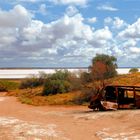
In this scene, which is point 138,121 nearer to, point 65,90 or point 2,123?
point 2,123

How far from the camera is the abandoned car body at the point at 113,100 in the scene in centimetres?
2772

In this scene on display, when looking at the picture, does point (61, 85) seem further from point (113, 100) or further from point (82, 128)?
point (82, 128)

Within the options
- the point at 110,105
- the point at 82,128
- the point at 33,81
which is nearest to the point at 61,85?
the point at 33,81

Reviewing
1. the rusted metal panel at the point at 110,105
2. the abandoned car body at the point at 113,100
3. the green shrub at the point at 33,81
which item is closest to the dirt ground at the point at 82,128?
the rusted metal panel at the point at 110,105

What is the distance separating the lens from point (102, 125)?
22.0 meters

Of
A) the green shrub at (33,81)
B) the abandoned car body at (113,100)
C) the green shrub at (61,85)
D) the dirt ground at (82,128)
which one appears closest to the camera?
the dirt ground at (82,128)

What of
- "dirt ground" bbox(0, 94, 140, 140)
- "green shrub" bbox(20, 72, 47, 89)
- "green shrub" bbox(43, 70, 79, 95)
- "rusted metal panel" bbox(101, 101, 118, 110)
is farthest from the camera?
"green shrub" bbox(20, 72, 47, 89)

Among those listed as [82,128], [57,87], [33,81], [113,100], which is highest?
[33,81]

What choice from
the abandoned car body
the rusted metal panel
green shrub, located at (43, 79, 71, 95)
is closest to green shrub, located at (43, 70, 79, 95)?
green shrub, located at (43, 79, 71, 95)

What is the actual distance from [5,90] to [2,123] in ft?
147

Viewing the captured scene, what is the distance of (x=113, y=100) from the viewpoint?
28.5 m

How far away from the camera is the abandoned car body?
90.9 feet

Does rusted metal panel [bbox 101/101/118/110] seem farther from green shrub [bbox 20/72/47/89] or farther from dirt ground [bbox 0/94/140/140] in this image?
green shrub [bbox 20/72/47/89]

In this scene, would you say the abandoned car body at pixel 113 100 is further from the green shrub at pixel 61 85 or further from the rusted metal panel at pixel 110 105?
the green shrub at pixel 61 85
